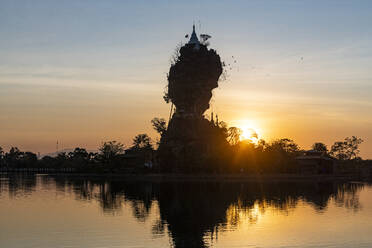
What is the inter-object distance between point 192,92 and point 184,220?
81.8m

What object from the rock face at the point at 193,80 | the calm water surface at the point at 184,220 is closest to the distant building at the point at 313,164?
the rock face at the point at 193,80

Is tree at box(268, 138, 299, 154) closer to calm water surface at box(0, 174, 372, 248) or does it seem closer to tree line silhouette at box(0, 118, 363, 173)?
tree line silhouette at box(0, 118, 363, 173)

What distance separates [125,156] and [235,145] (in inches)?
930

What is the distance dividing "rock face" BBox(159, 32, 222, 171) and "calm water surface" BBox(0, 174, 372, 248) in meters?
49.6

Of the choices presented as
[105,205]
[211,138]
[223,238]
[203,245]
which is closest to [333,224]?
[223,238]

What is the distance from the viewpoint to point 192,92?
121 meters

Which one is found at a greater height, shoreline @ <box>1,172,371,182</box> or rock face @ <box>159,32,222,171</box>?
rock face @ <box>159,32,222,171</box>

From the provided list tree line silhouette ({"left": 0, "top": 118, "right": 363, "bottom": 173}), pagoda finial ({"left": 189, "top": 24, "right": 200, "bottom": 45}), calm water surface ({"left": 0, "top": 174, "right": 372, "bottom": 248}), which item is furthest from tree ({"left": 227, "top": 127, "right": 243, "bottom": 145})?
calm water surface ({"left": 0, "top": 174, "right": 372, "bottom": 248})

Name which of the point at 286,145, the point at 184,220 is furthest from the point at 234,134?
the point at 184,220

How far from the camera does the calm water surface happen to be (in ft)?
102

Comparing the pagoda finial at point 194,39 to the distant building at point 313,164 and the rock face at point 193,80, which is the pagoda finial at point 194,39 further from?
the distant building at point 313,164

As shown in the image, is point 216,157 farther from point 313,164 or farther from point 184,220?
point 184,220

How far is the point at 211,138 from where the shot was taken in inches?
4370

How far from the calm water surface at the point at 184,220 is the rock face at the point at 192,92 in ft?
163
